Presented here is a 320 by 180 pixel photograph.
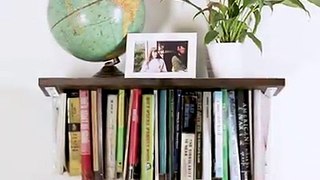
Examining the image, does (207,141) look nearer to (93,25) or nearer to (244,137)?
(244,137)

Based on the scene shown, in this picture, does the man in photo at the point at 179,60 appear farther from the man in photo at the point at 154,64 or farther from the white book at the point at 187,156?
the white book at the point at 187,156

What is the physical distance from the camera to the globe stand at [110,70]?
4.78ft

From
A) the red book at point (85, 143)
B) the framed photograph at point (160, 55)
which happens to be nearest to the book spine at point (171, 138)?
the framed photograph at point (160, 55)

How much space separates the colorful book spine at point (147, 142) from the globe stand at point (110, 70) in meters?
0.14

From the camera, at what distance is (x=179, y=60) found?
140 cm

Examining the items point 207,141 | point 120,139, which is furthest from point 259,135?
point 120,139

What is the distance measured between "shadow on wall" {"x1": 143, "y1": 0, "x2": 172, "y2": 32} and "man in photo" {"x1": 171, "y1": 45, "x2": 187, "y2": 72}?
0.21m

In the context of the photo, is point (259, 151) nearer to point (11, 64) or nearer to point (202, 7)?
point (202, 7)

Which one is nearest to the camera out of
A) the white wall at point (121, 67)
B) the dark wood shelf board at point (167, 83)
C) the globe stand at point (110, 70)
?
the dark wood shelf board at point (167, 83)

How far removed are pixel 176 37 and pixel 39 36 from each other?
47 centimetres

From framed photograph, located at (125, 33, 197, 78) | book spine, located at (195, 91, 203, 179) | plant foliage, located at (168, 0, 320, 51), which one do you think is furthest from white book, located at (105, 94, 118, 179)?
plant foliage, located at (168, 0, 320, 51)

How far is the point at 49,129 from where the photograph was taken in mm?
1609

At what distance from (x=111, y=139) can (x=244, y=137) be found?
1.19 ft

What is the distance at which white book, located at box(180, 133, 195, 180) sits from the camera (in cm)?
141
